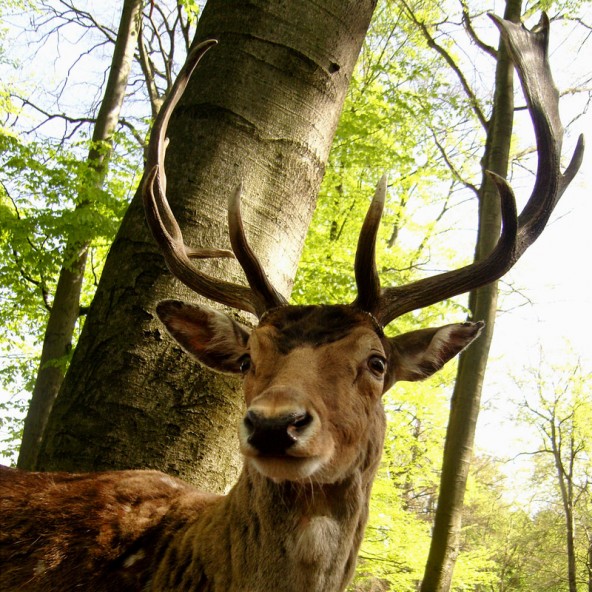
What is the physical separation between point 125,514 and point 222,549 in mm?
515

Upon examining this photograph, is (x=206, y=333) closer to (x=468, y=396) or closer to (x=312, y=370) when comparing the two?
(x=312, y=370)

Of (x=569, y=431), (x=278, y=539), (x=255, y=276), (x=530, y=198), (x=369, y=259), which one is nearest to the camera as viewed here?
(x=278, y=539)

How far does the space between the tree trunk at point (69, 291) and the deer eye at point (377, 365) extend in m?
7.87

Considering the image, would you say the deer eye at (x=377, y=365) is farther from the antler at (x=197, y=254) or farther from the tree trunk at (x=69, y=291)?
the tree trunk at (x=69, y=291)

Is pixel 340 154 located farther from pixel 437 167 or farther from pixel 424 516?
pixel 424 516

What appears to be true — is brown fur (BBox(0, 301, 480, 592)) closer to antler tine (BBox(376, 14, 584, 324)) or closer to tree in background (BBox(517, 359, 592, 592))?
antler tine (BBox(376, 14, 584, 324))

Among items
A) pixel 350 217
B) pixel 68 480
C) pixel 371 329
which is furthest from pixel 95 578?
pixel 350 217

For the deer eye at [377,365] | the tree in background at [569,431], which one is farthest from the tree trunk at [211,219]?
the tree in background at [569,431]

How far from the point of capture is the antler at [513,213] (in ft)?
9.45

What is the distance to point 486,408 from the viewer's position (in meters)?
28.3

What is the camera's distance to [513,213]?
2.89 m

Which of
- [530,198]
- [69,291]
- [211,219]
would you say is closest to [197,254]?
[211,219]

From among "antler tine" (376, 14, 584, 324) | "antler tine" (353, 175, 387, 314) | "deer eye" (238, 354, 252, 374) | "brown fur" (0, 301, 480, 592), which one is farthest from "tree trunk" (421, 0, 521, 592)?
"deer eye" (238, 354, 252, 374)

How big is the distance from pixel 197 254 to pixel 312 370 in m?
1.21
